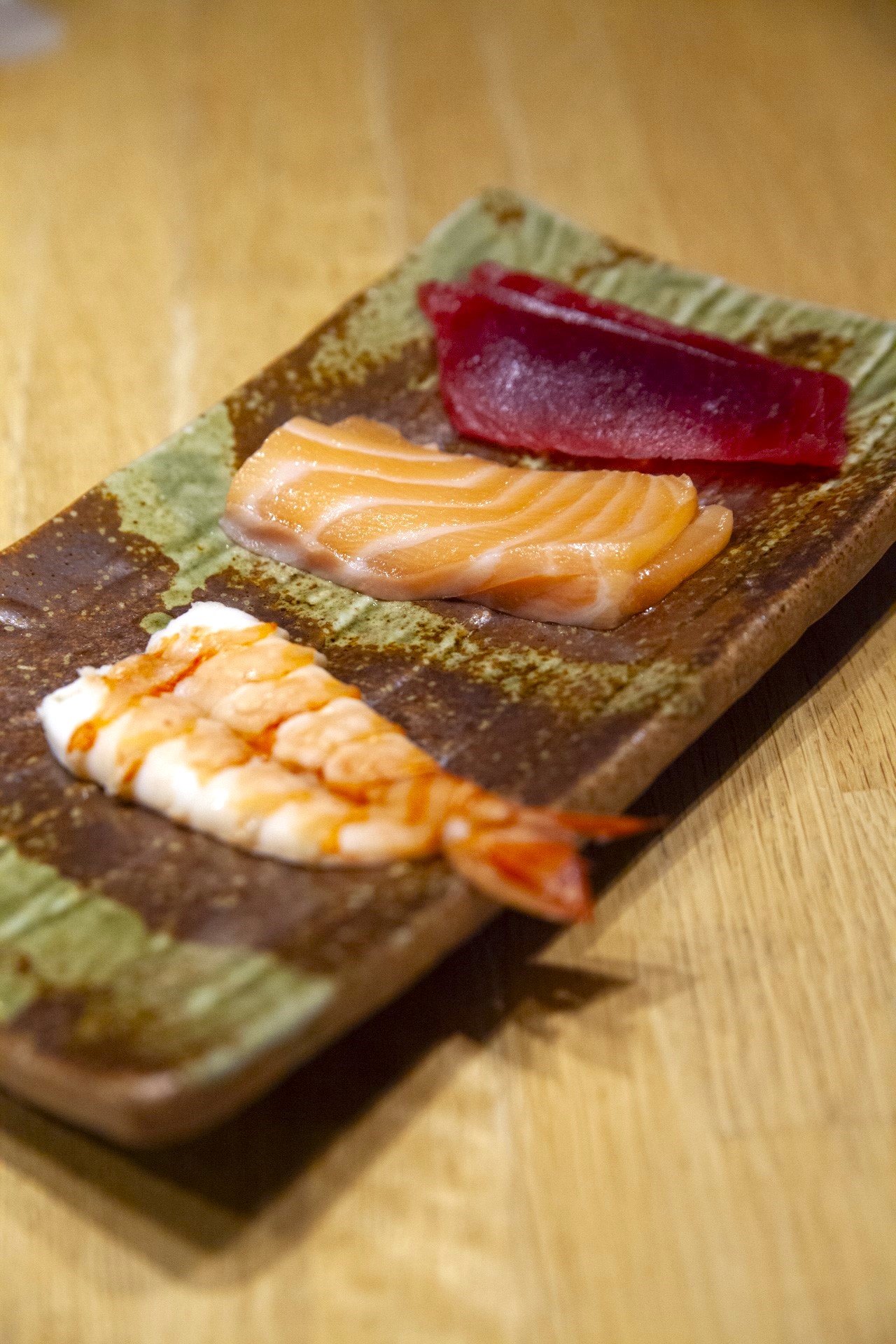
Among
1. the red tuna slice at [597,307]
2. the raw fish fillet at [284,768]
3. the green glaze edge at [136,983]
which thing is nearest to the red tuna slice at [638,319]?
the red tuna slice at [597,307]

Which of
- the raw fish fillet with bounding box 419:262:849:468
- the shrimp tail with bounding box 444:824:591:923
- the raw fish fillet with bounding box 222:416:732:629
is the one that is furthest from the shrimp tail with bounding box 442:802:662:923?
the raw fish fillet with bounding box 419:262:849:468

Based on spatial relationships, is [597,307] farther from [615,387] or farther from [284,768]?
[284,768]

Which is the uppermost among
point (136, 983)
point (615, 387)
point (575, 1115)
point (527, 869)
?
point (615, 387)

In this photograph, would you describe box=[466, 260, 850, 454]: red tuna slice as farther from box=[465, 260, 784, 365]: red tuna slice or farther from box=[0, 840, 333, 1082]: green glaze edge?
box=[0, 840, 333, 1082]: green glaze edge

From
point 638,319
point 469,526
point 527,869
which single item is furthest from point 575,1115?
point 638,319

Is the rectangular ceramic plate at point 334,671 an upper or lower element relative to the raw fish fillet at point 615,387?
lower

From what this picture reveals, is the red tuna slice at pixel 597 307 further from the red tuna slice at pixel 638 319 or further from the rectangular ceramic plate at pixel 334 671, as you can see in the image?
the rectangular ceramic plate at pixel 334 671

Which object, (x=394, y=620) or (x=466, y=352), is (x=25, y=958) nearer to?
(x=394, y=620)
